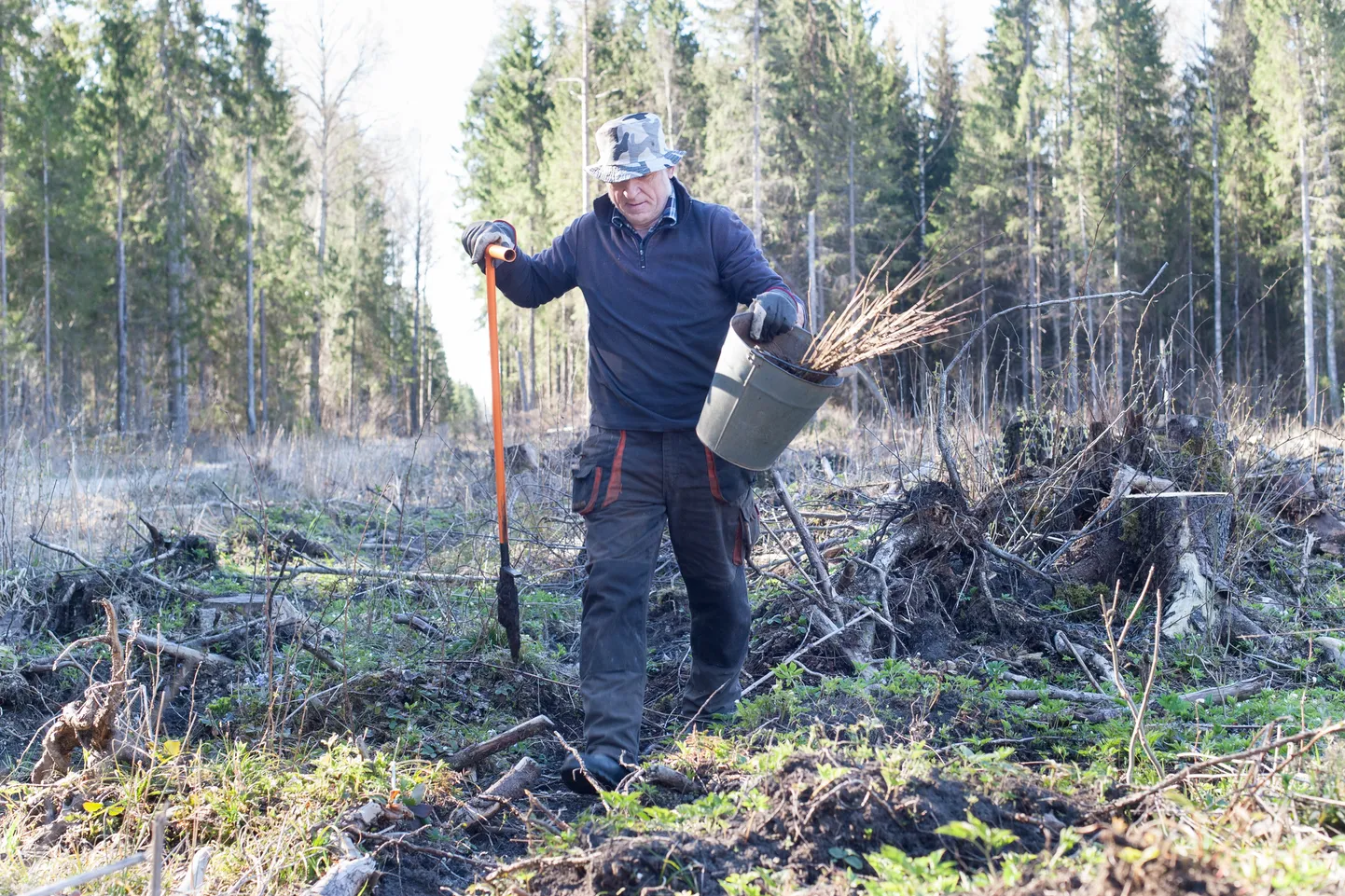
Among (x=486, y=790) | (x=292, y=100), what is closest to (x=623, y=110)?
(x=292, y=100)

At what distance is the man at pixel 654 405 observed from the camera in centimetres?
351

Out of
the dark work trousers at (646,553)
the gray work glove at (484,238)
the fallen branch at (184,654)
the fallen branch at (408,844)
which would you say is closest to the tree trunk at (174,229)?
the fallen branch at (184,654)

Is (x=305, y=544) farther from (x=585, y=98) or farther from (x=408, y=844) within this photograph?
(x=585, y=98)

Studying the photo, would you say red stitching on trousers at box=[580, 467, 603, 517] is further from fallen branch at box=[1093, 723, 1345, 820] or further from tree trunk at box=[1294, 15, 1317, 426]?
tree trunk at box=[1294, 15, 1317, 426]

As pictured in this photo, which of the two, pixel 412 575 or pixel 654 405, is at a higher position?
pixel 654 405

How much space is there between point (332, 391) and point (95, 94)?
49.0 feet

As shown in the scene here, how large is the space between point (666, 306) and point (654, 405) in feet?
1.15

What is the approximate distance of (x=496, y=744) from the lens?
11.2 feet

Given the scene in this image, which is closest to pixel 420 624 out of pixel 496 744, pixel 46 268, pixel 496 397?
pixel 496 397

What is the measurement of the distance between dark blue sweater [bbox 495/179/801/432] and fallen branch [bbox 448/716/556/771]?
106 centimetres

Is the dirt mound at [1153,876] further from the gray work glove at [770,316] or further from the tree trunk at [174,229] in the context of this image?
the tree trunk at [174,229]

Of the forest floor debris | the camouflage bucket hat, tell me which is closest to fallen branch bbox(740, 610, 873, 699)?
the forest floor debris

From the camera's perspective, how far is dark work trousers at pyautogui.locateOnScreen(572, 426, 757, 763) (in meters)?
3.42

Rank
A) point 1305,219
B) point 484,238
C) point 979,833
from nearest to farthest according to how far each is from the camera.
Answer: point 979,833 < point 484,238 < point 1305,219
